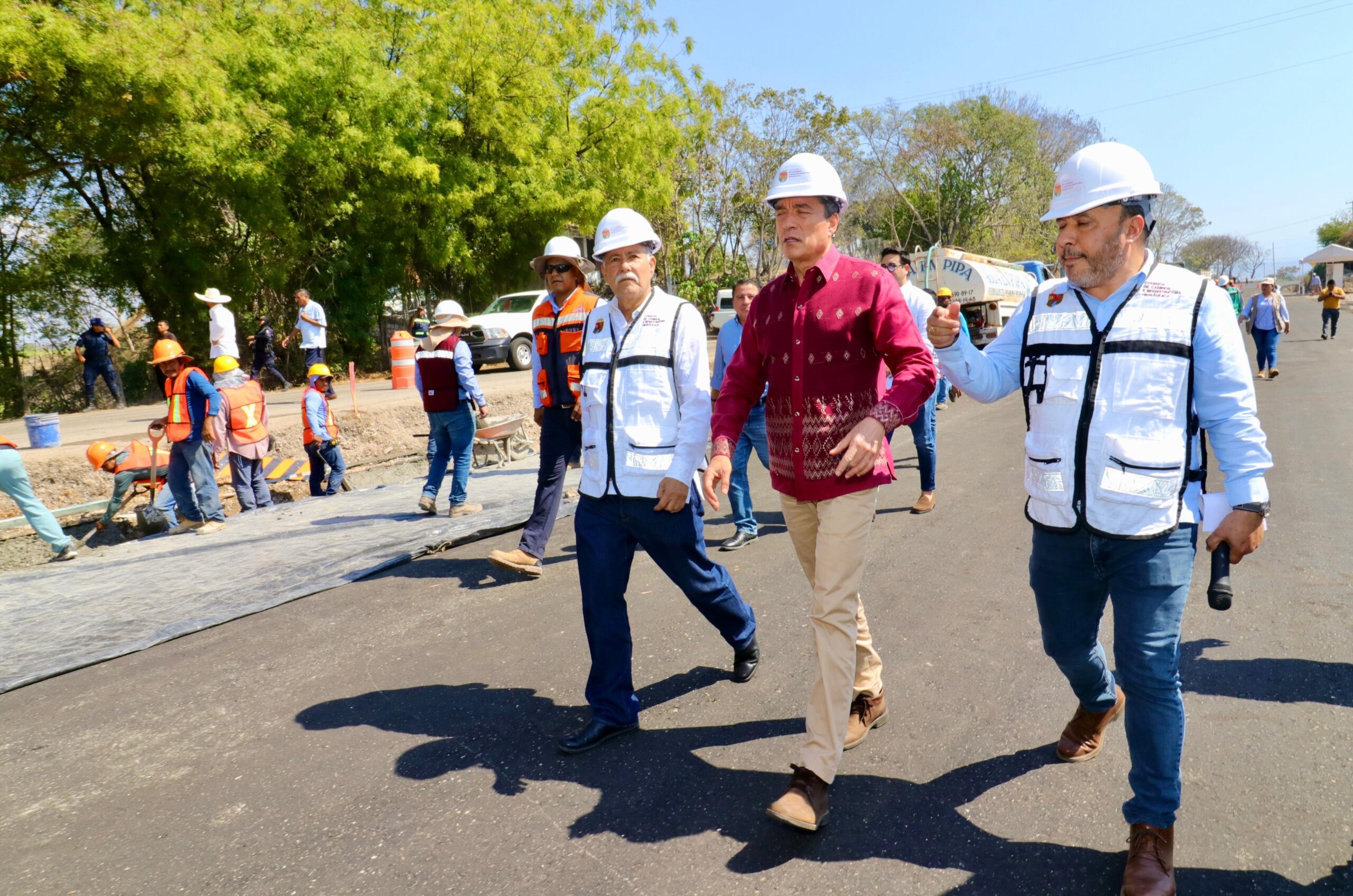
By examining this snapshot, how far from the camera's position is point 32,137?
15.0 m

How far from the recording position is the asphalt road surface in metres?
2.77

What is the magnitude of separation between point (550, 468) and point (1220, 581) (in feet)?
13.5

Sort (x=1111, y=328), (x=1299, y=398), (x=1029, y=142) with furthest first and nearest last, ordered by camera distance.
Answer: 1. (x=1029, y=142)
2. (x=1299, y=398)
3. (x=1111, y=328)

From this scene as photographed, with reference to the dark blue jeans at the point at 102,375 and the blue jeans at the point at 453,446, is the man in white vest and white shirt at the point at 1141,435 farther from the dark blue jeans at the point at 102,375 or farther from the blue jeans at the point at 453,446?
the dark blue jeans at the point at 102,375

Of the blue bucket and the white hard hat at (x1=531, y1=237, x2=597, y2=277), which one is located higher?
the white hard hat at (x1=531, y1=237, x2=597, y2=277)

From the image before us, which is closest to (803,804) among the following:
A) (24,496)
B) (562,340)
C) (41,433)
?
(562,340)

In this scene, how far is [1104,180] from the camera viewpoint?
2543 millimetres

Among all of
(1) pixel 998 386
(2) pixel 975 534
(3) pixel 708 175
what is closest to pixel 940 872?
(1) pixel 998 386

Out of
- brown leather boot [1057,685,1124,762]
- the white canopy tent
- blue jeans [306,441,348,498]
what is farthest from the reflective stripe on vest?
the white canopy tent

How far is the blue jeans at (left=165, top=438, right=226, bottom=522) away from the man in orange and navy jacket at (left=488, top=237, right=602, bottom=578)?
13.3ft

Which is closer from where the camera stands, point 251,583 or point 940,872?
point 940,872

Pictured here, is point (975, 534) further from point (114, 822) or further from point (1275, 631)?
point (114, 822)

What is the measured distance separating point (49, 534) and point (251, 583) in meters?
2.97

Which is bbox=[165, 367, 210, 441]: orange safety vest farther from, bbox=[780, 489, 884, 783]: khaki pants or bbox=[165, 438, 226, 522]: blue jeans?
bbox=[780, 489, 884, 783]: khaki pants
